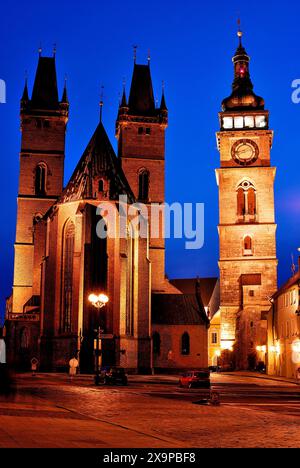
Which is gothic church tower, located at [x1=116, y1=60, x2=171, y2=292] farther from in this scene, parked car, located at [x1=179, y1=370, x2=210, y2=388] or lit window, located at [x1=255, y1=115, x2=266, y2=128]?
parked car, located at [x1=179, y1=370, x2=210, y2=388]

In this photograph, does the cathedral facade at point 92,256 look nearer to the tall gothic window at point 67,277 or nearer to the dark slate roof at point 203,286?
the tall gothic window at point 67,277

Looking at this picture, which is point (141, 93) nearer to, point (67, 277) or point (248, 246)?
point (248, 246)

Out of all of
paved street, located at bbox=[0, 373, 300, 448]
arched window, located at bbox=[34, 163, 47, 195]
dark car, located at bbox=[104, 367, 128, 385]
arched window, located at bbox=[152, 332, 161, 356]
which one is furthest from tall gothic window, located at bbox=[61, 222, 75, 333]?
paved street, located at bbox=[0, 373, 300, 448]

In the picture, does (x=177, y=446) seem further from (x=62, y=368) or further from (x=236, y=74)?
(x=236, y=74)

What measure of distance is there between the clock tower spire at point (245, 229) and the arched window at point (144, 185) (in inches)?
325

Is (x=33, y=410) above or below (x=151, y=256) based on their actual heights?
below

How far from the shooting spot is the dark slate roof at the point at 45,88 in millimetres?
77062

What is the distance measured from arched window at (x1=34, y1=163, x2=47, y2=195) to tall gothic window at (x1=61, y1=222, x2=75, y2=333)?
55.2ft

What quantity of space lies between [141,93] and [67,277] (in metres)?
29.2

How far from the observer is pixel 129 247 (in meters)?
59.4

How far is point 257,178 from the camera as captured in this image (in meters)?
75.8

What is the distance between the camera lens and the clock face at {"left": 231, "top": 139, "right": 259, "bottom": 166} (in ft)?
252
